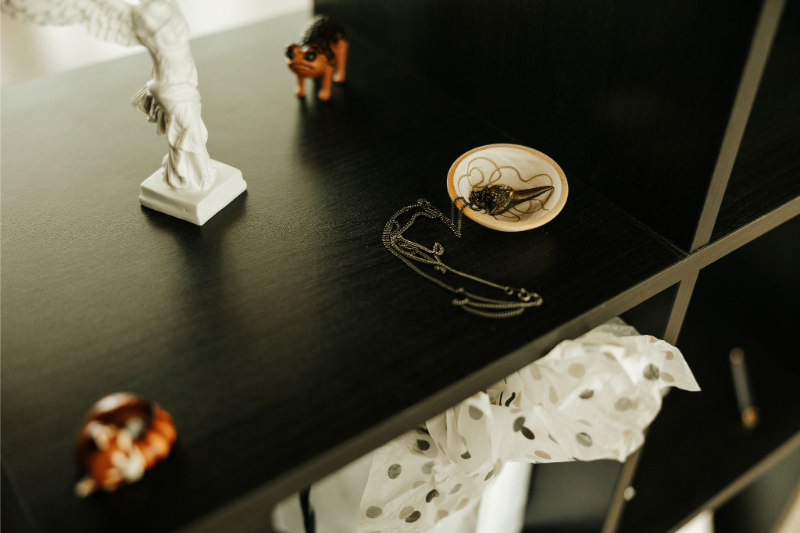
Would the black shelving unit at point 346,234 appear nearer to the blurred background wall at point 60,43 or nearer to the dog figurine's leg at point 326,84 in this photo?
the dog figurine's leg at point 326,84

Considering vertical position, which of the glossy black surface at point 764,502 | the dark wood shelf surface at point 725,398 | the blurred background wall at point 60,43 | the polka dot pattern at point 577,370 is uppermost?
the blurred background wall at point 60,43

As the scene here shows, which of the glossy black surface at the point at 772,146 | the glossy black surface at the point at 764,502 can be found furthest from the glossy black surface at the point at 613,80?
the glossy black surface at the point at 764,502

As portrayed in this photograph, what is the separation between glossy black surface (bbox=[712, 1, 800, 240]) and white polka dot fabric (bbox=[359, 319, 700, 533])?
18 centimetres

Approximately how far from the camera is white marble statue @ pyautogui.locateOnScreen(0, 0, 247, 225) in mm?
571

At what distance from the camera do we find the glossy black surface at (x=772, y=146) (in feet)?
2.39

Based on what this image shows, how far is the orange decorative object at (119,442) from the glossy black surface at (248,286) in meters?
0.02

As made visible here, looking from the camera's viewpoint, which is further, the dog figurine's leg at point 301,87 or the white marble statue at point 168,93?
the dog figurine's leg at point 301,87

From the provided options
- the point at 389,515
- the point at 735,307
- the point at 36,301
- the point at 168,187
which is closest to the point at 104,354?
the point at 36,301

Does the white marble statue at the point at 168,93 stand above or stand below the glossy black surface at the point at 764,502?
above

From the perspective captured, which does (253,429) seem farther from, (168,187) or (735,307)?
(735,307)

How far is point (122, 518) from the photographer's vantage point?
0.47 metres

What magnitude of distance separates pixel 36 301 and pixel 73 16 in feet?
0.89

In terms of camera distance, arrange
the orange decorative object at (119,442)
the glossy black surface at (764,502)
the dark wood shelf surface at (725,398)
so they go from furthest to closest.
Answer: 1. the glossy black surface at (764,502)
2. the dark wood shelf surface at (725,398)
3. the orange decorative object at (119,442)

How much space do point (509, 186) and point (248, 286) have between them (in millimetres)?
314
